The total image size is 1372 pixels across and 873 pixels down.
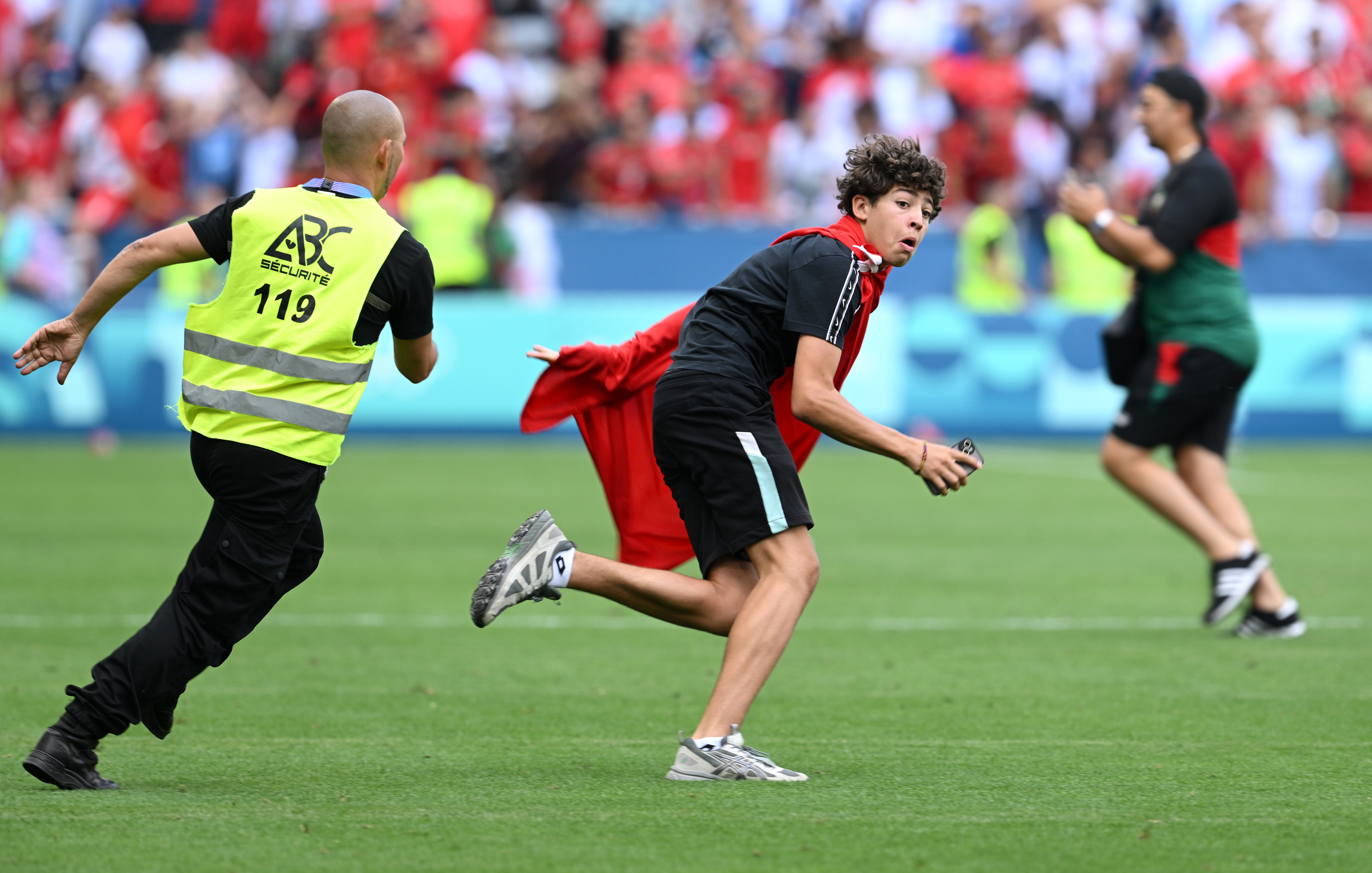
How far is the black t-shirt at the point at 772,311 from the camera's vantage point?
4.83 metres

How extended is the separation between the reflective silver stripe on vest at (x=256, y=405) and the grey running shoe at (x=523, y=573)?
2.05ft

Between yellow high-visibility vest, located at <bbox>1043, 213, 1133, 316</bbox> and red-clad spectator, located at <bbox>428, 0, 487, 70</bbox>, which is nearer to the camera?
yellow high-visibility vest, located at <bbox>1043, 213, 1133, 316</bbox>

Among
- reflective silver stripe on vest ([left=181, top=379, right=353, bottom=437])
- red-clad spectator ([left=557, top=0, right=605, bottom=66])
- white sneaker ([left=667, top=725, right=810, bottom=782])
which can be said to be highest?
red-clad spectator ([left=557, top=0, right=605, bottom=66])

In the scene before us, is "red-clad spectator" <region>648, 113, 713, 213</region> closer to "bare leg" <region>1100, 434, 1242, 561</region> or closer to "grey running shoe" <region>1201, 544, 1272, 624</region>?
"bare leg" <region>1100, 434, 1242, 561</region>

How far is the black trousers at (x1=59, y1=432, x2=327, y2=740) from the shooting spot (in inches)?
180

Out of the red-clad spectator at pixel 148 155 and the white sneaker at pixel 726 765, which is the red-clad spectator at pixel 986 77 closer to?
the red-clad spectator at pixel 148 155

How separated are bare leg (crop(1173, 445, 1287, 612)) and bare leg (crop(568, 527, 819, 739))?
350 centimetres

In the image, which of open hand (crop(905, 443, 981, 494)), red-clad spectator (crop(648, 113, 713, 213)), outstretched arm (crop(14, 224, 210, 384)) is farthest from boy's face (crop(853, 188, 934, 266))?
red-clad spectator (crop(648, 113, 713, 213))

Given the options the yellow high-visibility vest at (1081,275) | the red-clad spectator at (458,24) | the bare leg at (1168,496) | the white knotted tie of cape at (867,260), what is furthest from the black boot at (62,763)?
the red-clad spectator at (458,24)

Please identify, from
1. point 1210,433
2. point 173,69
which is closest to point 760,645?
point 1210,433

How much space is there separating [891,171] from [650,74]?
15.3 metres

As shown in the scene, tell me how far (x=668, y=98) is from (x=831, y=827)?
1596cm

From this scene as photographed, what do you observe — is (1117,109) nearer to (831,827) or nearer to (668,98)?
(668,98)

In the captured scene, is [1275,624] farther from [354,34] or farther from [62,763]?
[354,34]
